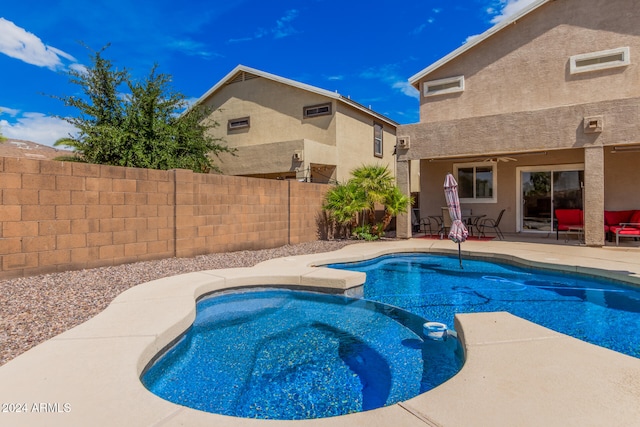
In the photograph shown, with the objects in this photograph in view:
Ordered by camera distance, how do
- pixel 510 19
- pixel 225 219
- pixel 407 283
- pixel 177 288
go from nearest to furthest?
pixel 177 288 → pixel 407 283 → pixel 225 219 → pixel 510 19

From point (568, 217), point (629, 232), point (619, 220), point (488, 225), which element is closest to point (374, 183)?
point (488, 225)

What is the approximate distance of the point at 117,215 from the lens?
754 cm

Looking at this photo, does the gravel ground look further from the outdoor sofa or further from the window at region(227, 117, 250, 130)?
the window at region(227, 117, 250, 130)

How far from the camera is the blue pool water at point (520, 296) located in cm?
514

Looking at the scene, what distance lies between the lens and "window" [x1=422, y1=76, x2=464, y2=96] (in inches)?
551

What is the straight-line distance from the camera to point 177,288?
5.93 m

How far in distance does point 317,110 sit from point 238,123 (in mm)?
4601

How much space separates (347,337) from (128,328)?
8.47ft

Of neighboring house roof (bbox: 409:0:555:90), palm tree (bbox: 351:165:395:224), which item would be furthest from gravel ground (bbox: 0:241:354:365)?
neighboring house roof (bbox: 409:0:555:90)

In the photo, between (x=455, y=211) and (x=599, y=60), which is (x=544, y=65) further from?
(x=455, y=211)

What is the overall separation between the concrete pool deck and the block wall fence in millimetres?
2769

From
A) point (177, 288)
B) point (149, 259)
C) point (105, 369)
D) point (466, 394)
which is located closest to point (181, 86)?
point (149, 259)

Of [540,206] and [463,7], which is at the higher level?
[463,7]

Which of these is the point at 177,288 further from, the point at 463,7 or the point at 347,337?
the point at 463,7
